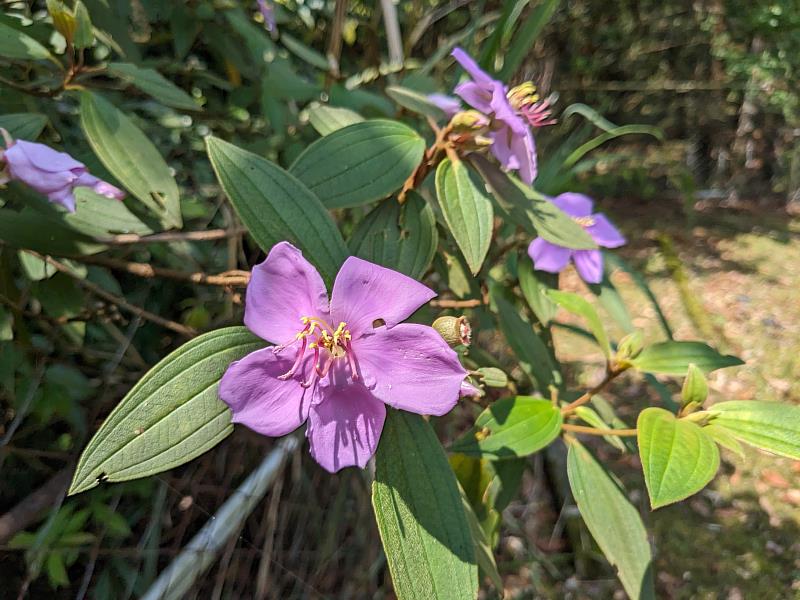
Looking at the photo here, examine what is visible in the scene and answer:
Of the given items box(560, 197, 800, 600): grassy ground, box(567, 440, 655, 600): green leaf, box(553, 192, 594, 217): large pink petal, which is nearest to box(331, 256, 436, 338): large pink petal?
box(567, 440, 655, 600): green leaf

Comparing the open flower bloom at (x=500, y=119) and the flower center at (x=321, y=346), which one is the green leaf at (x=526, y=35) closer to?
the open flower bloom at (x=500, y=119)

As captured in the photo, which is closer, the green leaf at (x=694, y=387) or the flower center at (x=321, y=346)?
the flower center at (x=321, y=346)

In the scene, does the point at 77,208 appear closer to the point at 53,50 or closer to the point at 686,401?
the point at 53,50

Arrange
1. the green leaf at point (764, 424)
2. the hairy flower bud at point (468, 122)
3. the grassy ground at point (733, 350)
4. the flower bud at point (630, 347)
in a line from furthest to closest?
the grassy ground at point (733, 350)
the flower bud at point (630, 347)
the hairy flower bud at point (468, 122)
the green leaf at point (764, 424)

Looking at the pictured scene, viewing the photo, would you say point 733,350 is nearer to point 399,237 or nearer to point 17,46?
point 399,237

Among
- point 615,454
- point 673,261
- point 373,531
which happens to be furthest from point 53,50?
point 673,261

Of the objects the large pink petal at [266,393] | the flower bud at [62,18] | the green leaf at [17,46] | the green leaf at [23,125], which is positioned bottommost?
the large pink petal at [266,393]

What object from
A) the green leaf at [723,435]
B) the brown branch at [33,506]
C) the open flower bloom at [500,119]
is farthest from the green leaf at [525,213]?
the brown branch at [33,506]
